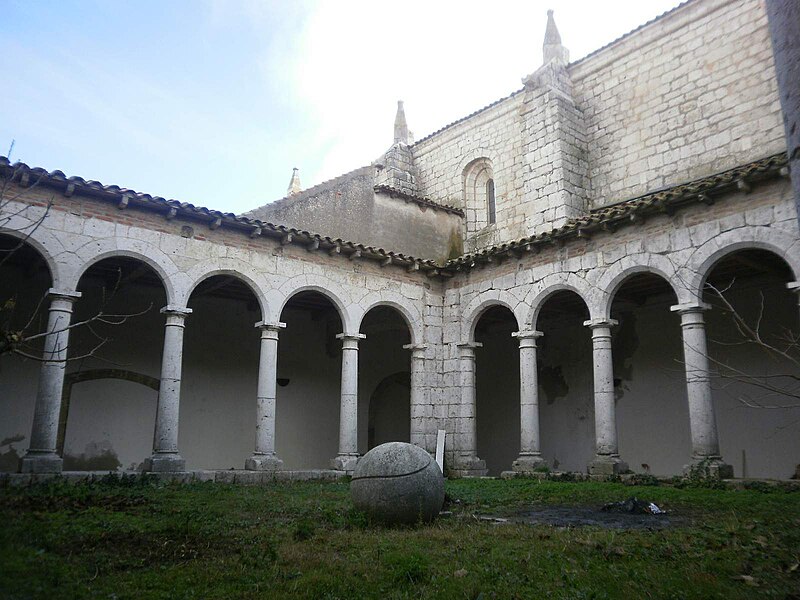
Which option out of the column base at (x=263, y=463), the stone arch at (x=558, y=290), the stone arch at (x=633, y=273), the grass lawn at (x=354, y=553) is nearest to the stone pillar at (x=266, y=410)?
the column base at (x=263, y=463)

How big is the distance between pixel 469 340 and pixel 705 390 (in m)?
4.99

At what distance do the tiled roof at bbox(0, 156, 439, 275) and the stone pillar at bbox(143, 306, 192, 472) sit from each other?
5.31 feet

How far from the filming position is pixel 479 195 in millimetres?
17781

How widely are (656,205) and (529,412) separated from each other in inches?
175

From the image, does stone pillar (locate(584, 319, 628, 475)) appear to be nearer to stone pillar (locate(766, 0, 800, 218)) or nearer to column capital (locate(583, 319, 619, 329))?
column capital (locate(583, 319, 619, 329))

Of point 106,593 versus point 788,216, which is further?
point 788,216

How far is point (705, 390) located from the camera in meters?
10.0

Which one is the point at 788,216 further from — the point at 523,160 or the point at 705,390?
the point at 523,160

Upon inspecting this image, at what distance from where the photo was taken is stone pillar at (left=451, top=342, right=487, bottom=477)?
43.1 ft

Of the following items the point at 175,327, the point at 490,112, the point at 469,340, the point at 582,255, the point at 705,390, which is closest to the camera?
the point at 705,390

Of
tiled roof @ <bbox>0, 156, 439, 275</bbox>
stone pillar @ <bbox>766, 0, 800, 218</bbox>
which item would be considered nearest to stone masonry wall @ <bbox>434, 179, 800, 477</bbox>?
tiled roof @ <bbox>0, 156, 439, 275</bbox>

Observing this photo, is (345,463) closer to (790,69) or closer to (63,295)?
(63,295)

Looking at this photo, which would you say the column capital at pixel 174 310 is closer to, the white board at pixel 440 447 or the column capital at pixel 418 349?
the column capital at pixel 418 349

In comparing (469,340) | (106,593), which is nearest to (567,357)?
(469,340)
